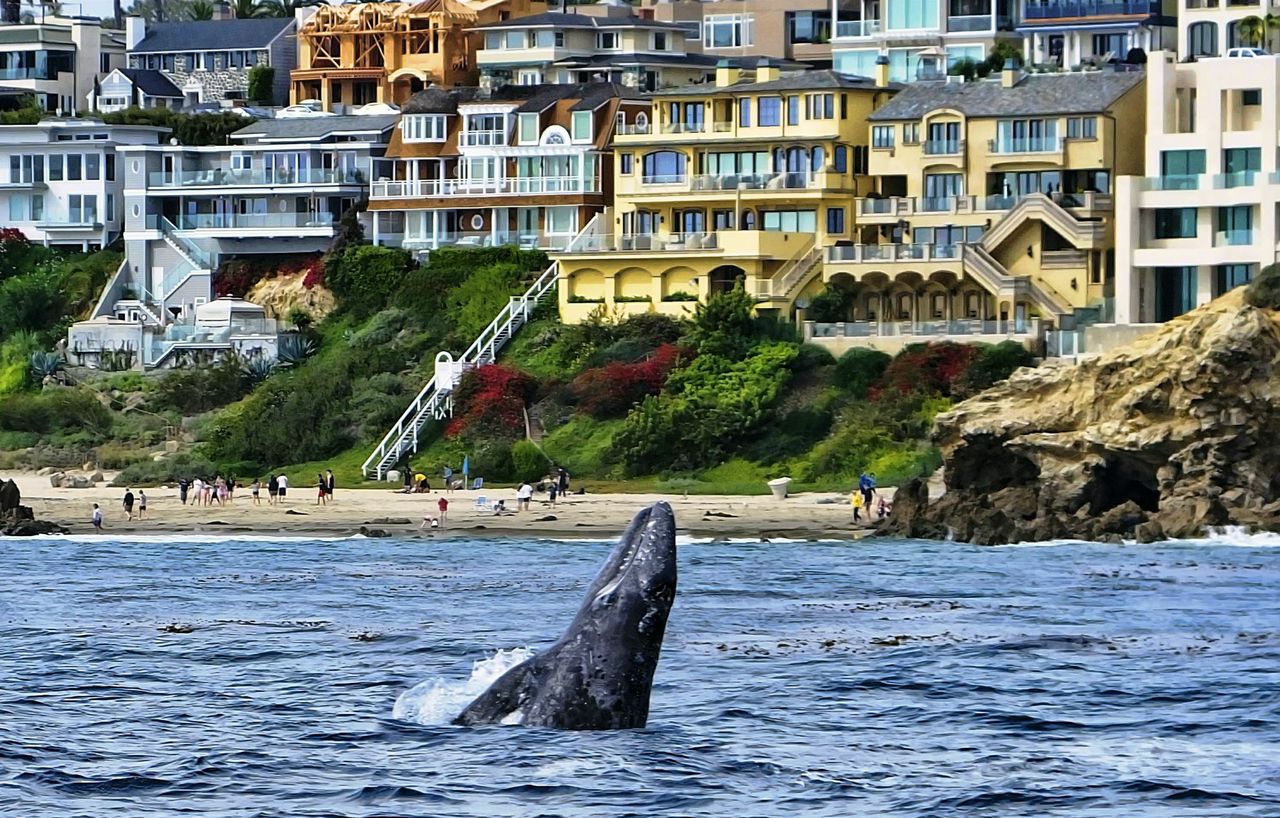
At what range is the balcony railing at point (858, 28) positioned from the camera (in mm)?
114875

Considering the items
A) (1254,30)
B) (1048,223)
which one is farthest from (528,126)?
(1254,30)

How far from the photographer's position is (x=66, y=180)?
115000mm

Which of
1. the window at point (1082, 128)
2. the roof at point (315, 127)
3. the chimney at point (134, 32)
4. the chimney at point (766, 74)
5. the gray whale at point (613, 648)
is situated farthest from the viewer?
the chimney at point (134, 32)

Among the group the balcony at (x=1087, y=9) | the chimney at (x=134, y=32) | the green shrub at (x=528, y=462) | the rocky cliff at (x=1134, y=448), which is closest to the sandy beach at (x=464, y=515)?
the green shrub at (x=528, y=462)

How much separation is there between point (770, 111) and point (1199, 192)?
54.3 ft

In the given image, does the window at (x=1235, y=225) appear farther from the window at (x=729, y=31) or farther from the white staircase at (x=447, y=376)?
the window at (x=729, y=31)

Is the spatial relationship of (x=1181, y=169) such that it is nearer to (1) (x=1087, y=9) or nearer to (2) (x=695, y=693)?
(1) (x=1087, y=9)

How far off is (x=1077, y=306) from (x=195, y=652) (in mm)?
52968

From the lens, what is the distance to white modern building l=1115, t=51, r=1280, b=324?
86.4 meters

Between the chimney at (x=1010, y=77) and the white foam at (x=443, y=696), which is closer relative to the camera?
the white foam at (x=443, y=696)

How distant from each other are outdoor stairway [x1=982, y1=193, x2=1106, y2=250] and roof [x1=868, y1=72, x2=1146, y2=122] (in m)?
3.39

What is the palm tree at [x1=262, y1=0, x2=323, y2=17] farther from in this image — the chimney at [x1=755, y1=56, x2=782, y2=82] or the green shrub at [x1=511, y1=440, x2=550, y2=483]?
the green shrub at [x1=511, y1=440, x2=550, y2=483]

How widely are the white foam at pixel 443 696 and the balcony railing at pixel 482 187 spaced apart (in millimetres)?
70799

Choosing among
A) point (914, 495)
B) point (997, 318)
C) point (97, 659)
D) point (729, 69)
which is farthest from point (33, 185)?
point (97, 659)
